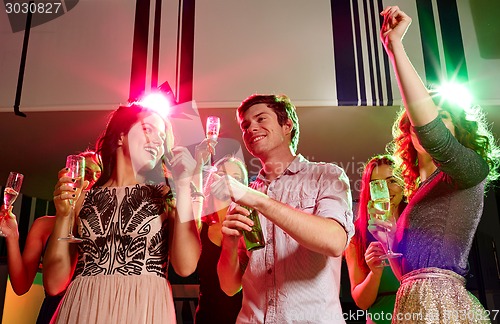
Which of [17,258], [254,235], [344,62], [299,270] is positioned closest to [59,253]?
[17,258]

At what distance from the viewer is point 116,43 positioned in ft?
9.77

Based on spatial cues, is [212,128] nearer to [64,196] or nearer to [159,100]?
[64,196]

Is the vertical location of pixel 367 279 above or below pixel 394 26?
below

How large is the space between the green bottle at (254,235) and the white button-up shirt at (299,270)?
91mm

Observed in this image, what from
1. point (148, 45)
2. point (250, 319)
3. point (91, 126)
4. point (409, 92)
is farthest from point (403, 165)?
point (91, 126)

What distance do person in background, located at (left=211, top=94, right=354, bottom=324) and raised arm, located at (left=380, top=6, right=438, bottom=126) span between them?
34 centimetres

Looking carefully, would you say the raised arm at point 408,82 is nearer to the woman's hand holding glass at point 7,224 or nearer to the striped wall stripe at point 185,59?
the woman's hand holding glass at point 7,224

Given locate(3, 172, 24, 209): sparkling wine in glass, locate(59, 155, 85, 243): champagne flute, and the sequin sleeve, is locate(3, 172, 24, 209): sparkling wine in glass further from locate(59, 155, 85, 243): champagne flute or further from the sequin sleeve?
the sequin sleeve

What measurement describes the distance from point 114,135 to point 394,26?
1.09m

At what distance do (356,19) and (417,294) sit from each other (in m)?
2.14

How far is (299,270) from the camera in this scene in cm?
134

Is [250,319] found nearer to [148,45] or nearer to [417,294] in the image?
[417,294]

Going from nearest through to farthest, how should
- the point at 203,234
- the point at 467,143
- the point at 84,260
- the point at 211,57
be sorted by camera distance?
the point at 467,143, the point at 84,260, the point at 203,234, the point at 211,57

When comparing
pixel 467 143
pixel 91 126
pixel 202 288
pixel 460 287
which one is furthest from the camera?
pixel 91 126
